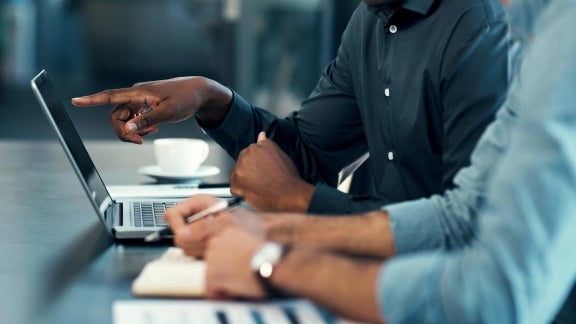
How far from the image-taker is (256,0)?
6.28 m

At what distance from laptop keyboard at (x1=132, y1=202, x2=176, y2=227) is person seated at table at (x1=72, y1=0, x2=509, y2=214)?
5.0 inches

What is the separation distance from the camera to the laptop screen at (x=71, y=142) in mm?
1498

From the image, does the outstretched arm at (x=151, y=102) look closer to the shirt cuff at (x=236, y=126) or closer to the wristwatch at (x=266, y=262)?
the shirt cuff at (x=236, y=126)

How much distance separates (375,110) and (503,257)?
889 mm

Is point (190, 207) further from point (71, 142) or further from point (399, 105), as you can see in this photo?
point (399, 105)

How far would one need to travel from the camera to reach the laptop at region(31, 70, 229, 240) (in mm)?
1490

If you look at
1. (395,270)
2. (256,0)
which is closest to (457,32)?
(395,270)

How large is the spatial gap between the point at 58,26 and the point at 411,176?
949cm

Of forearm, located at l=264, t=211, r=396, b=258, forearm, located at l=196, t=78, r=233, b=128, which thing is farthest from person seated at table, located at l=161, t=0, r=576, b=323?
forearm, located at l=196, t=78, r=233, b=128

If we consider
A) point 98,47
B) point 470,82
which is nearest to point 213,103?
point 470,82

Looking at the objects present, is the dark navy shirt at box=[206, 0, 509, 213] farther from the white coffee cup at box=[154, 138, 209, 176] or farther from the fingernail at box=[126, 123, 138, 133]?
the fingernail at box=[126, 123, 138, 133]

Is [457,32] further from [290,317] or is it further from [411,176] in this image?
[290,317]

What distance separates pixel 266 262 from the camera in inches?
43.7

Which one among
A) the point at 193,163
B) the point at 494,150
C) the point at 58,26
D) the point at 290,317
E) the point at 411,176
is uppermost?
the point at 494,150
